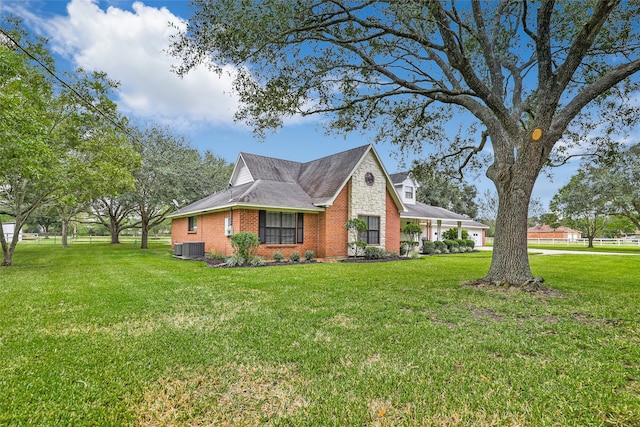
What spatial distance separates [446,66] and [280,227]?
9.73 m

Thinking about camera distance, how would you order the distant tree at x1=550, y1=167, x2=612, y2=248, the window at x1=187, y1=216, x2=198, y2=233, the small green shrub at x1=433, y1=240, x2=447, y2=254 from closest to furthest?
the window at x1=187, y1=216, x2=198, y2=233 → the small green shrub at x1=433, y1=240, x2=447, y2=254 → the distant tree at x1=550, y1=167, x2=612, y2=248

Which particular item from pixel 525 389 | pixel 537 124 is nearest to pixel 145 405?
pixel 525 389

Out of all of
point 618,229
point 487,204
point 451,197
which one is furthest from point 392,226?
point 618,229

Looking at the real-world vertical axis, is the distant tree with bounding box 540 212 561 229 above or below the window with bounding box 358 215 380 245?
above

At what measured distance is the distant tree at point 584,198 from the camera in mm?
30078

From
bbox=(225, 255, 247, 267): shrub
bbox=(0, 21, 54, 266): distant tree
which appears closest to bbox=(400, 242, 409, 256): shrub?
bbox=(225, 255, 247, 267): shrub

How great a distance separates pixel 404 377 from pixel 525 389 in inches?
43.3

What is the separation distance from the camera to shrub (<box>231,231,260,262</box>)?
13.2 metres

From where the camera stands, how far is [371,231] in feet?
59.4

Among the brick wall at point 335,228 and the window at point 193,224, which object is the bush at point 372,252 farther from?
the window at point 193,224

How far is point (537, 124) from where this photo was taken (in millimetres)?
8008

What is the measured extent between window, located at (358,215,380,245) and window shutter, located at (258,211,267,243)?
522cm

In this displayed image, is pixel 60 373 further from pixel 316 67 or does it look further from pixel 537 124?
pixel 537 124

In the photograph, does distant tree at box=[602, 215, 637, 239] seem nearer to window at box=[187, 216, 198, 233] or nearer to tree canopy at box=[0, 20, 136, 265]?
window at box=[187, 216, 198, 233]
